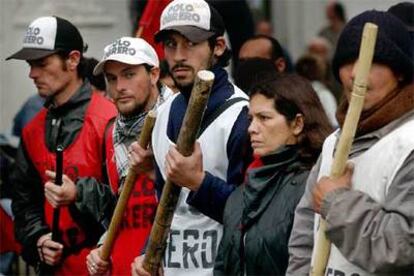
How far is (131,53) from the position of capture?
23.3ft

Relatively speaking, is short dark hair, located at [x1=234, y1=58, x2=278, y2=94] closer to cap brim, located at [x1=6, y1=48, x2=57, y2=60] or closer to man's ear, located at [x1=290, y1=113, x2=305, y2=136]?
cap brim, located at [x1=6, y1=48, x2=57, y2=60]

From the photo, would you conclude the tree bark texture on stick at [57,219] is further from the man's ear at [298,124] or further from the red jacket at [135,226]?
the man's ear at [298,124]

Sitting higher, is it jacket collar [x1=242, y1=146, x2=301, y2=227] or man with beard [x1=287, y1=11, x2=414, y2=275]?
man with beard [x1=287, y1=11, x2=414, y2=275]

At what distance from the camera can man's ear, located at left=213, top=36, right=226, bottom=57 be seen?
664 cm

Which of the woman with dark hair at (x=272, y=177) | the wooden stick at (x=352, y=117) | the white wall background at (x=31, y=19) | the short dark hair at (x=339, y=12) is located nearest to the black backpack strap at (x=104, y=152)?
the woman with dark hair at (x=272, y=177)

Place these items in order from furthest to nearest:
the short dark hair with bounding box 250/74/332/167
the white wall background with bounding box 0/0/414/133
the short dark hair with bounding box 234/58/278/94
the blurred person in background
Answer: the white wall background with bounding box 0/0/414/133 → the blurred person in background → the short dark hair with bounding box 234/58/278/94 → the short dark hair with bounding box 250/74/332/167

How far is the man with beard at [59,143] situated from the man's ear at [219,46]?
1131mm

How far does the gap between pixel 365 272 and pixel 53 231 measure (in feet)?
9.34

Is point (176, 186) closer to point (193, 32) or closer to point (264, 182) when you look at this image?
point (264, 182)

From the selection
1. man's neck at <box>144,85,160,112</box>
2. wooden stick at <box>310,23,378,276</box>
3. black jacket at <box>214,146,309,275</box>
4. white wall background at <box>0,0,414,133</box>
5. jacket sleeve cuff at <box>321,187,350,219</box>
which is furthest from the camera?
white wall background at <box>0,0,414,133</box>

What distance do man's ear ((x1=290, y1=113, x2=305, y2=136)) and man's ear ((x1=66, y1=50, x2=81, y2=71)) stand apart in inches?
78.1

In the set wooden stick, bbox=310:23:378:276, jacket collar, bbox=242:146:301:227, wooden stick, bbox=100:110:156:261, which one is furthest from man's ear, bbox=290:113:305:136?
wooden stick, bbox=310:23:378:276

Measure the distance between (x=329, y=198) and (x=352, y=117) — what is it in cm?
30

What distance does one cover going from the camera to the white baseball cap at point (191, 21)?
21.4 feet
